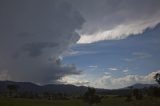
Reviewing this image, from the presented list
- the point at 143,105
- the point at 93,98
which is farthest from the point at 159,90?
the point at 93,98

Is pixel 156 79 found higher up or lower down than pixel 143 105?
higher up

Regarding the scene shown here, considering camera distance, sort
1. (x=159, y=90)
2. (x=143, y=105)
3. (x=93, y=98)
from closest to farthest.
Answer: (x=93, y=98) < (x=143, y=105) < (x=159, y=90)

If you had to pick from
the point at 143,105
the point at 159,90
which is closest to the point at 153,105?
the point at 143,105

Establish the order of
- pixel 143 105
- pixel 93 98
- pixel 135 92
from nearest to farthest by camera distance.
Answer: pixel 93 98
pixel 143 105
pixel 135 92

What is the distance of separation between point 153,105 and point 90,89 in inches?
1123

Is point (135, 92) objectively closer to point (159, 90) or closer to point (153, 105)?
point (159, 90)

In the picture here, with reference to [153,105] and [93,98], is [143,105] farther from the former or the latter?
[93,98]

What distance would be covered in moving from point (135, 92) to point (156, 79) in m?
45.9

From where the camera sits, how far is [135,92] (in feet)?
538

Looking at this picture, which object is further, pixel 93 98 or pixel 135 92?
pixel 135 92

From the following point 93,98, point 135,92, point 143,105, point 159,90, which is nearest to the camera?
point 93,98

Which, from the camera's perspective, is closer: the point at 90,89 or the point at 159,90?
the point at 90,89

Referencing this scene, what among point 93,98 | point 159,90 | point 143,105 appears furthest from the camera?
point 159,90

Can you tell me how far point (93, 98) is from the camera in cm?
11488
